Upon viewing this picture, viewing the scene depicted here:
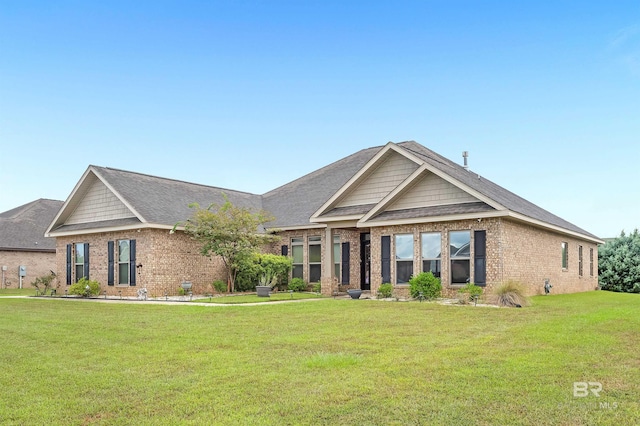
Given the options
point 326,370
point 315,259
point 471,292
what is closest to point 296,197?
point 315,259

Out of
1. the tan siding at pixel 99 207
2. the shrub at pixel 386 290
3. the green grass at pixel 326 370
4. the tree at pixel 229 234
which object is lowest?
the shrub at pixel 386 290

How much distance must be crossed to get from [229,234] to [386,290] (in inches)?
301

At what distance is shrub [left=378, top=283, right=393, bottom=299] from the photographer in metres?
20.5

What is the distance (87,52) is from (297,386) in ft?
67.8

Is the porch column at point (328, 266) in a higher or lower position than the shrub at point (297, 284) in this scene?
higher

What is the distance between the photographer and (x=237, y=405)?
257 inches

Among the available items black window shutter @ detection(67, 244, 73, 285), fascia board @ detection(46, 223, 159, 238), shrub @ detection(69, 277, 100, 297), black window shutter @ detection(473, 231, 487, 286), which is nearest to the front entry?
black window shutter @ detection(473, 231, 487, 286)

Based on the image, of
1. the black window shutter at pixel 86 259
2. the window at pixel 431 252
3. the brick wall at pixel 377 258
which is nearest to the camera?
the brick wall at pixel 377 258

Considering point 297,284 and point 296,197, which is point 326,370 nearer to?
point 297,284

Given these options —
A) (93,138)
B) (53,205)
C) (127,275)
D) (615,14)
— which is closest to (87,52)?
(93,138)

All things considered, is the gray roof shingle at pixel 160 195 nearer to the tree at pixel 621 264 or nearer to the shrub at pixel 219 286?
the shrub at pixel 219 286

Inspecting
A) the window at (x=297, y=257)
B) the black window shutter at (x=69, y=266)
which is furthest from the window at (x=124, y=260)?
the window at (x=297, y=257)

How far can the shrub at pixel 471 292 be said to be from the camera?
18172 mm

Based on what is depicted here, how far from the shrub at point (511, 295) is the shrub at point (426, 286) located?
215 centimetres
